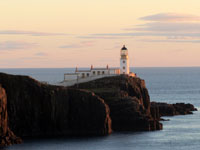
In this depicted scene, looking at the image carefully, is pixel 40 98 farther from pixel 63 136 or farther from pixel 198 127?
pixel 198 127

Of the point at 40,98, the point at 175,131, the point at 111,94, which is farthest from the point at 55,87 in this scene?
the point at 175,131

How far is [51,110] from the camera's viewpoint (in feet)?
381

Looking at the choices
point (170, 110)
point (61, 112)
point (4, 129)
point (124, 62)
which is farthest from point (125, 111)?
point (170, 110)

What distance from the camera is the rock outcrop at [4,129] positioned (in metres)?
102

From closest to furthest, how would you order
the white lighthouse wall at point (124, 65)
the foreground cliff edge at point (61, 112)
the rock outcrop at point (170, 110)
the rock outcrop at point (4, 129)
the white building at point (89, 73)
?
1. the rock outcrop at point (4, 129)
2. the foreground cliff edge at point (61, 112)
3. the white building at point (89, 73)
4. the rock outcrop at point (170, 110)
5. the white lighthouse wall at point (124, 65)

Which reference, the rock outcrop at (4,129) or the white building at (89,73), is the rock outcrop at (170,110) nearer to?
the white building at (89,73)

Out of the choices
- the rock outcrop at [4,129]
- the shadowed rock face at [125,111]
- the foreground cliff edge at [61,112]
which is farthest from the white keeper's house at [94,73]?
the rock outcrop at [4,129]

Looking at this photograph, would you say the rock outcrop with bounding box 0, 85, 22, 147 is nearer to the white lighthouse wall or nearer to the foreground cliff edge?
the foreground cliff edge

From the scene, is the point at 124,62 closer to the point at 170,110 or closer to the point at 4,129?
the point at 170,110

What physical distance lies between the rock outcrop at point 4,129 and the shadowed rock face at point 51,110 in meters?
8.21

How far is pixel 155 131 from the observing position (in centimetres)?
12075

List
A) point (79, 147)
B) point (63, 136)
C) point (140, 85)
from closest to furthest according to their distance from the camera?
point (79, 147), point (63, 136), point (140, 85)

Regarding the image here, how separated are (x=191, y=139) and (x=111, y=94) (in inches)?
781

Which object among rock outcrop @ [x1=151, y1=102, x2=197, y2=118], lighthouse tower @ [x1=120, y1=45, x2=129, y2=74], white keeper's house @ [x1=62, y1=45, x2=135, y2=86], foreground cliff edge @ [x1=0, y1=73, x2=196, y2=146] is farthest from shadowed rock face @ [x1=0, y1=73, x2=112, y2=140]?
lighthouse tower @ [x1=120, y1=45, x2=129, y2=74]
